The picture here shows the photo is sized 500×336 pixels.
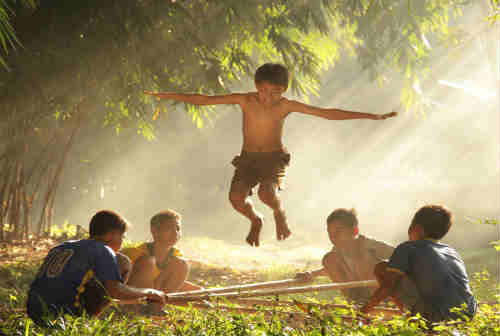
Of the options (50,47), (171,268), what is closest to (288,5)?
(50,47)

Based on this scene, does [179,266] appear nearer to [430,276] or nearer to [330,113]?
[330,113]

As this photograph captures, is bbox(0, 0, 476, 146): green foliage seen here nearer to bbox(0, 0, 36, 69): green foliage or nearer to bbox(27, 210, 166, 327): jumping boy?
bbox(0, 0, 36, 69): green foliage

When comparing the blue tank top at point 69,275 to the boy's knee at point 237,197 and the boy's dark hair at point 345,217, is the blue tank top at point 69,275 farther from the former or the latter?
the boy's dark hair at point 345,217

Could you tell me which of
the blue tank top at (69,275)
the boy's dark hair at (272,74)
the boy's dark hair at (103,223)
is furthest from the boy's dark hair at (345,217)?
the blue tank top at (69,275)

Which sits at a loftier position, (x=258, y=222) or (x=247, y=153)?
(x=247, y=153)

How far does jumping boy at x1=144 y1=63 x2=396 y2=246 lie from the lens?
344 cm

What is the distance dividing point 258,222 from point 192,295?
0.81 meters

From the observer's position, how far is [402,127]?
82.4 feet

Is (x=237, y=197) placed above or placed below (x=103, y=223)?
above

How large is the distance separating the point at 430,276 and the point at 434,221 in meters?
0.42

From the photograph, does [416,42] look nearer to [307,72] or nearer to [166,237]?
[307,72]

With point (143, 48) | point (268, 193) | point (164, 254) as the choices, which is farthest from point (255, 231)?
point (143, 48)

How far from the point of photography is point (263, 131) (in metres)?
3.66

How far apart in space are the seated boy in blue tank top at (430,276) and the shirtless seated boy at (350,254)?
129 centimetres
